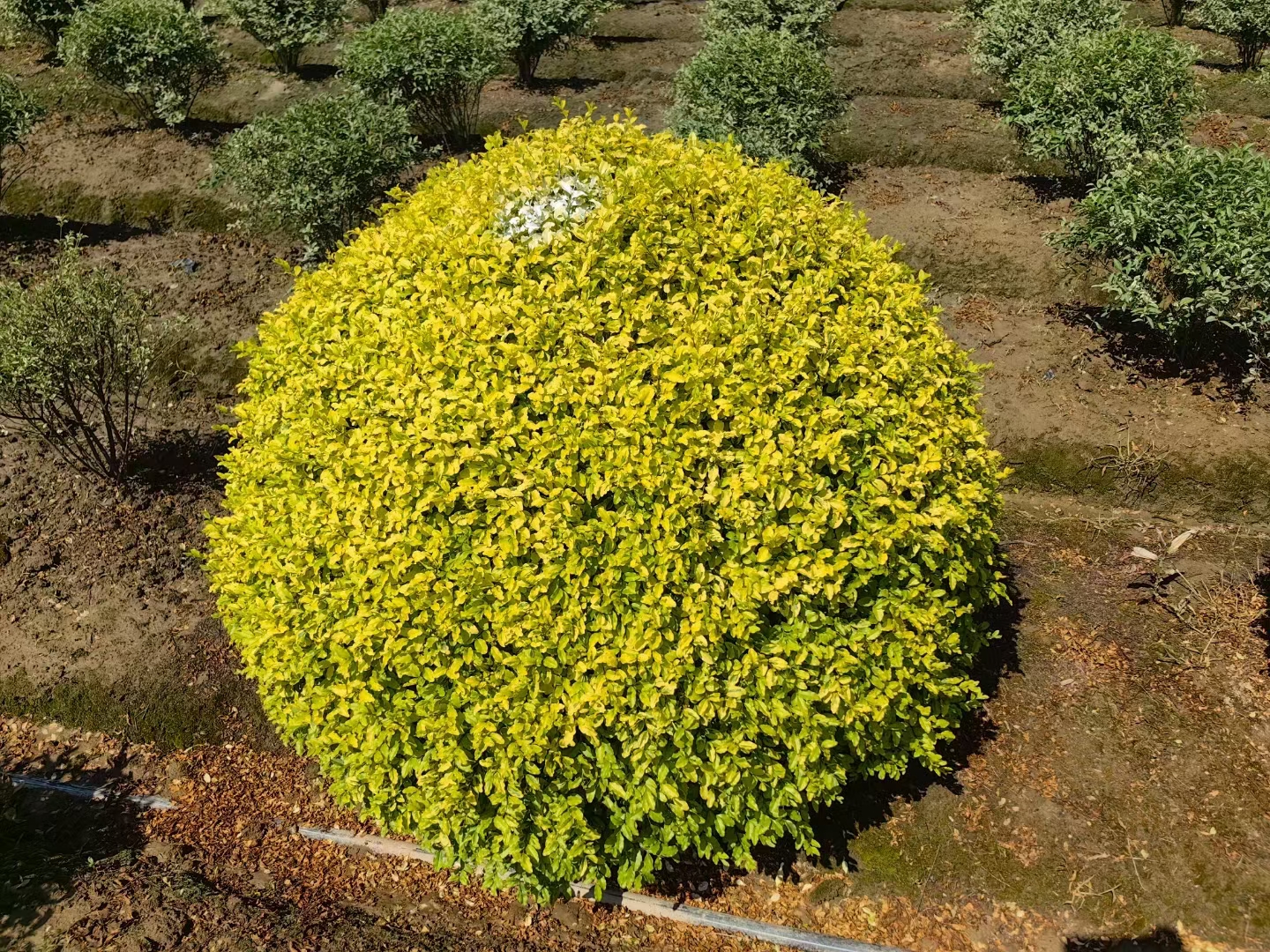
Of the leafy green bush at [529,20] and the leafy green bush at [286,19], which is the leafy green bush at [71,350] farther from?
the leafy green bush at [286,19]

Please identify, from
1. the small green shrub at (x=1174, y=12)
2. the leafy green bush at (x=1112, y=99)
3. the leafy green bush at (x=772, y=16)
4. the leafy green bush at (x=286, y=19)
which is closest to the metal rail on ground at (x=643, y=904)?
the leafy green bush at (x=1112, y=99)

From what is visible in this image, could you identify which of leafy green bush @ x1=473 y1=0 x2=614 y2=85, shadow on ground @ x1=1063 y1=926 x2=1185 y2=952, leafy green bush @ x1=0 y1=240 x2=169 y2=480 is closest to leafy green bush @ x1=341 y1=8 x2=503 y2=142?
leafy green bush @ x1=473 y1=0 x2=614 y2=85

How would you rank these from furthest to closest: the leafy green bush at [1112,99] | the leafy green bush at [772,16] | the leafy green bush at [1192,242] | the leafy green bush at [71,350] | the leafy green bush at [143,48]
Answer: the leafy green bush at [772,16] < the leafy green bush at [143,48] < the leafy green bush at [1112,99] < the leafy green bush at [1192,242] < the leafy green bush at [71,350]

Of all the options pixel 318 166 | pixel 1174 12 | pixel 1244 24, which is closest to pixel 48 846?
pixel 318 166

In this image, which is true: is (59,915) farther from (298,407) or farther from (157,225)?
(157,225)

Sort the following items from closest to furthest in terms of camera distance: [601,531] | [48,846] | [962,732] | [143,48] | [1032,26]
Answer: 1. [601,531]
2. [48,846]
3. [962,732]
4. [1032,26]
5. [143,48]

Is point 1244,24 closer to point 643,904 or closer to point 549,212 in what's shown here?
point 549,212

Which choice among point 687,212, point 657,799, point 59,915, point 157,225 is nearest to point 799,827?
point 657,799
